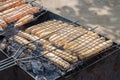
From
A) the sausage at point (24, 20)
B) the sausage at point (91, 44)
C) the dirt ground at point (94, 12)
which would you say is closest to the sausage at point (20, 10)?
the sausage at point (24, 20)

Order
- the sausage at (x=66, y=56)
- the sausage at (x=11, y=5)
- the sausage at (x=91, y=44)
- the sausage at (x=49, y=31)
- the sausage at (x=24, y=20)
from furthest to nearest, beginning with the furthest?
the sausage at (x=11, y=5) < the sausage at (x=24, y=20) < the sausage at (x=49, y=31) < the sausage at (x=91, y=44) < the sausage at (x=66, y=56)

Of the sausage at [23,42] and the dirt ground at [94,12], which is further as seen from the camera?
the dirt ground at [94,12]

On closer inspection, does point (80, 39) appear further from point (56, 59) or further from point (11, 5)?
point (11, 5)

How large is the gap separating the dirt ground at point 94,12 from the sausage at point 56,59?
2.88m

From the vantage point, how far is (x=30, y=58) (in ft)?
12.8

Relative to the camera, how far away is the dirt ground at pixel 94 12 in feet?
22.7

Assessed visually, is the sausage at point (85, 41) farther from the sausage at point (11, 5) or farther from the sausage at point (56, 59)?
the sausage at point (11, 5)

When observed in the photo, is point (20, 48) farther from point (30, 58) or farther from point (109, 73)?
point (109, 73)

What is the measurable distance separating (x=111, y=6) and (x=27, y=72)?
505cm

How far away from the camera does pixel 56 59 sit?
384cm

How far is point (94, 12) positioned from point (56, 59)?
4.19m

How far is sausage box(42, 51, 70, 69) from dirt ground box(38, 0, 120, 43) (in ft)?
9.45

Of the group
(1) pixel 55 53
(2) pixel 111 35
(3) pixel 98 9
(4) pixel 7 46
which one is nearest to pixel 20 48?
(4) pixel 7 46

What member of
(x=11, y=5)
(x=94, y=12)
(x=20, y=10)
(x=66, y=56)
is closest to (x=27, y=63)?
(x=66, y=56)
